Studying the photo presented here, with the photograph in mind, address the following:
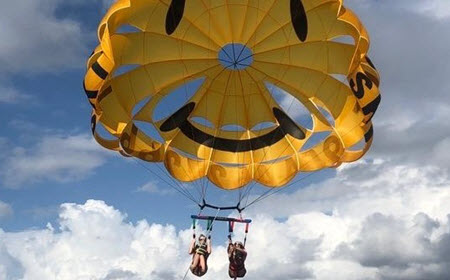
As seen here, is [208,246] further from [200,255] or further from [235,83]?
[235,83]

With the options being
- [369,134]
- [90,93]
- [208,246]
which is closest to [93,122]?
[90,93]

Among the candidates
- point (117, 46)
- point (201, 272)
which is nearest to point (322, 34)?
point (117, 46)

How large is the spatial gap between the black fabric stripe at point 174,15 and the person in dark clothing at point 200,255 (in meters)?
6.66

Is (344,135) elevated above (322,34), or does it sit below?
below

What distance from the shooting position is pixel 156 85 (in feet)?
70.7

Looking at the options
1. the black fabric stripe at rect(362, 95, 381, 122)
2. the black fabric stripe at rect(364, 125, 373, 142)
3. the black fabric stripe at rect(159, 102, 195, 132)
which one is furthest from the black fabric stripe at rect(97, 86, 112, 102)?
the black fabric stripe at rect(364, 125, 373, 142)

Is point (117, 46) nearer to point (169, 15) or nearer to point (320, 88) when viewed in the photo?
point (169, 15)

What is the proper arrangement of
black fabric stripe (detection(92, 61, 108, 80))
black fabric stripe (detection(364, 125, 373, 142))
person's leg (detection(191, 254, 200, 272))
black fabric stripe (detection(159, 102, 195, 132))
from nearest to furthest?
black fabric stripe (detection(92, 61, 108, 80)) < person's leg (detection(191, 254, 200, 272)) < black fabric stripe (detection(364, 125, 373, 142)) < black fabric stripe (detection(159, 102, 195, 132))

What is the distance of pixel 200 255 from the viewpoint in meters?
20.2

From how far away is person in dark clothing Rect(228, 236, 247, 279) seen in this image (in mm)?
20297

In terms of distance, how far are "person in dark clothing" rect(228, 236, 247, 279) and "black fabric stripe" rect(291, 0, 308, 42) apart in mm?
6929

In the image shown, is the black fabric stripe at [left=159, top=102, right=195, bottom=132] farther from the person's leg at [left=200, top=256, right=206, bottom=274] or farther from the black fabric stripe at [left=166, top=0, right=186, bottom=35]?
the person's leg at [left=200, top=256, right=206, bottom=274]

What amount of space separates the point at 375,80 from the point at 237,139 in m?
5.73

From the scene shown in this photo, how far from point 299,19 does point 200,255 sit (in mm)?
8069
